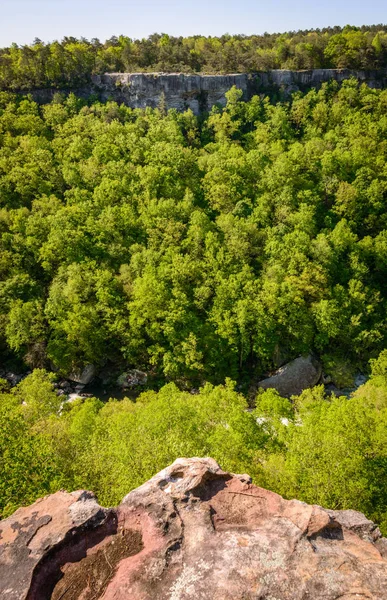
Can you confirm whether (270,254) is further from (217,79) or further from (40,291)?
(217,79)

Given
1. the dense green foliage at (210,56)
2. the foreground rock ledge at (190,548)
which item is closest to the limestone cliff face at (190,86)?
the dense green foliage at (210,56)

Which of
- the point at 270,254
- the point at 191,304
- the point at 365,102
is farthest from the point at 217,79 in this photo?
the point at 191,304

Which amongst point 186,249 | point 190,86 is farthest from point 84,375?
point 190,86

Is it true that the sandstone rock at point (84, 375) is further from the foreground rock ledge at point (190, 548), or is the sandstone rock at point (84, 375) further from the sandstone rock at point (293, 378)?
the foreground rock ledge at point (190, 548)

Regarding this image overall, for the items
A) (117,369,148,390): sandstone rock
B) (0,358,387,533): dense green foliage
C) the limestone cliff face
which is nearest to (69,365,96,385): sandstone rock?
(117,369,148,390): sandstone rock

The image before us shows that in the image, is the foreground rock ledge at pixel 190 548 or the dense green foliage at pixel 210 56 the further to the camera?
the dense green foliage at pixel 210 56

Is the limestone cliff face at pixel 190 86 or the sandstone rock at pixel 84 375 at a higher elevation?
the limestone cliff face at pixel 190 86
